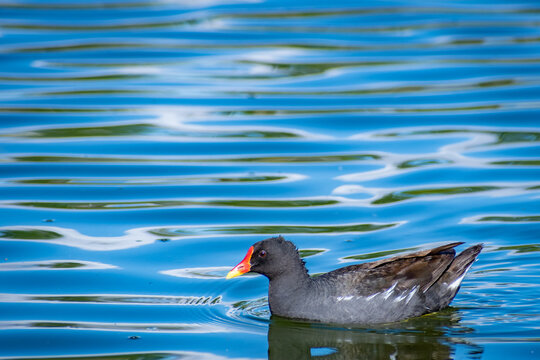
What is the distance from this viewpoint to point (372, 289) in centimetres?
818

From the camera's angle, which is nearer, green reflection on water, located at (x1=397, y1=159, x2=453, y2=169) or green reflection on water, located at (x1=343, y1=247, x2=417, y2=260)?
green reflection on water, located at (x1=343, y1=247, x2=417, y2=260)

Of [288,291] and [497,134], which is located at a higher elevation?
[497,134]

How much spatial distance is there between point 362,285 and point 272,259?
84 cm

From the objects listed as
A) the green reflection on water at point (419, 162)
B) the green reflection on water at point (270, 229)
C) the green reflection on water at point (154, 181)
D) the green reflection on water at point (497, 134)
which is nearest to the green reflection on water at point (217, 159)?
the green reflection on water at point (419, 162)

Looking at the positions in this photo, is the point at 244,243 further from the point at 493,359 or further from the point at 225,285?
the point at 493,359

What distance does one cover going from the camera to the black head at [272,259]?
8344mm

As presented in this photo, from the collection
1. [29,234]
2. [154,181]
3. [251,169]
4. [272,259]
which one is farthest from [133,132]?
[272,259]

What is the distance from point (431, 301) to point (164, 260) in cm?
297

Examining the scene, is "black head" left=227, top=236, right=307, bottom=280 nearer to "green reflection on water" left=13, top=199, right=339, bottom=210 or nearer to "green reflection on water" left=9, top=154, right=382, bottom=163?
"green reflection on water" left=13, top=199, right=339, bottom=210

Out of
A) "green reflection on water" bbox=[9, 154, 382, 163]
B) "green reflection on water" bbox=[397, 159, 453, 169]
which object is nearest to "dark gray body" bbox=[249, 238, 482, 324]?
"green reflection on water" bbox=[397, 159, 453, 169]

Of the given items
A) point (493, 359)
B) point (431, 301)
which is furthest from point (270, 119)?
point (493, 359)

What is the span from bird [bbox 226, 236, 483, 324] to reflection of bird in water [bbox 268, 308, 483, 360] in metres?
0.10

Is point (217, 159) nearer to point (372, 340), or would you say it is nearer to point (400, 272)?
point (400, 272)

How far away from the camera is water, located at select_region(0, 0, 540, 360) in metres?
8.09
